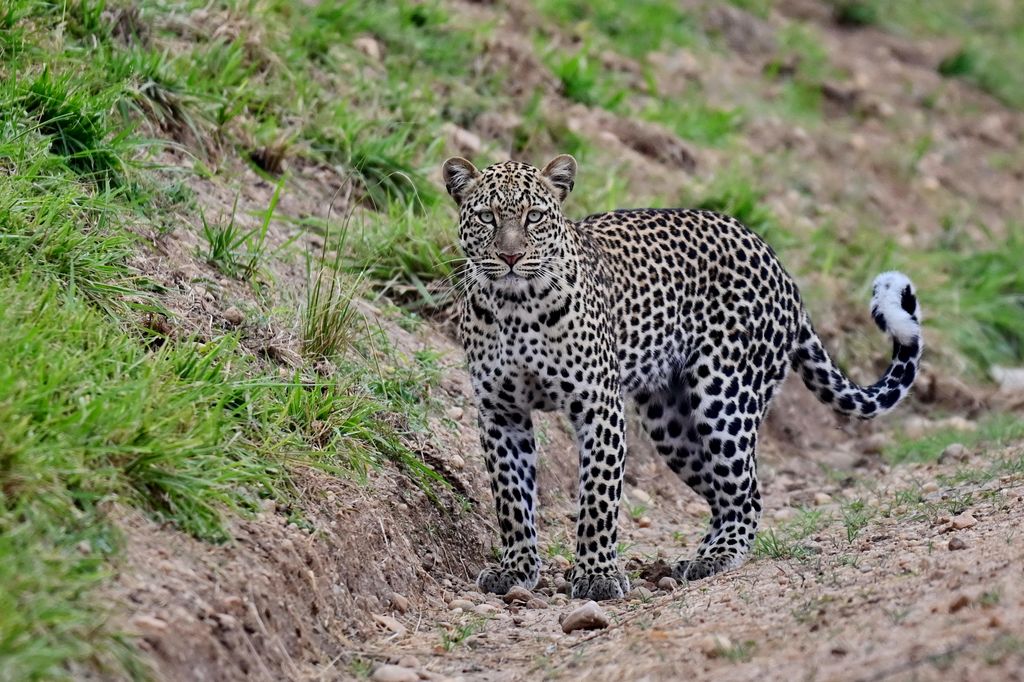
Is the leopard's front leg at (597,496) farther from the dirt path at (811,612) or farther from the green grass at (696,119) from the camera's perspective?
the green grass at (696,119)

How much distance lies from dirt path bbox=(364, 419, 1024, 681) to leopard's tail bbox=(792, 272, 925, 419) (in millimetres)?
622

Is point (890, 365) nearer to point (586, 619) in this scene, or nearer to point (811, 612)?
point (586, 619)

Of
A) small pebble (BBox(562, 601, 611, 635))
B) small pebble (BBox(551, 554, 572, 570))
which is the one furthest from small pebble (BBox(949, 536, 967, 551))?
small pebble (BBox(551, 554, 572, 570))

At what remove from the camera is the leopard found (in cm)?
747

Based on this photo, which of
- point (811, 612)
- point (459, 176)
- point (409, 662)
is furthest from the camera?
point (459, 176)

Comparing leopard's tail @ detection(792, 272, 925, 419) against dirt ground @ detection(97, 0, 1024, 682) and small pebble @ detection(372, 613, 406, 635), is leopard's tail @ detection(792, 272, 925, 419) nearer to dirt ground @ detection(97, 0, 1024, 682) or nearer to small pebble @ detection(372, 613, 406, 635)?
dirt ground @ detection(97, 0, 1024, 682)

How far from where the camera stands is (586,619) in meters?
6.71

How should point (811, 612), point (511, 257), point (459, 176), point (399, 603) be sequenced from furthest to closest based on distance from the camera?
point (459, 176)
point (511, 257)
point (399, 603)
point (811, 612)

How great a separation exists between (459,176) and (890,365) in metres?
2.61

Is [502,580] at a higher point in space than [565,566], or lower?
higher

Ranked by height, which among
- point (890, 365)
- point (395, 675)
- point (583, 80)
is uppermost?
point (890, 365)

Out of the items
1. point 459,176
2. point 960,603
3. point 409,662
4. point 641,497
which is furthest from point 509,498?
point 960,603

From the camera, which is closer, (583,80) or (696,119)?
(583,80)

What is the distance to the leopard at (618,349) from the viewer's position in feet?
24.5
